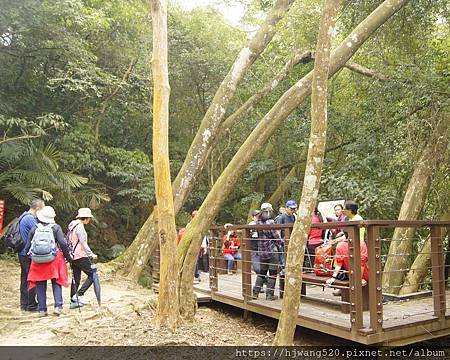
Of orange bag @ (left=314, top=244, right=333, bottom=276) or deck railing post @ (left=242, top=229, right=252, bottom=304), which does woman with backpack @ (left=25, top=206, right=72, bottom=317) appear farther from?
orange bag @ (left=314, top=244, right=333, bottom=276)

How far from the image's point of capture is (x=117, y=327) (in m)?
6.10

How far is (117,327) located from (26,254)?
6.33ft

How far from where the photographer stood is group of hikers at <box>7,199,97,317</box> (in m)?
6.71

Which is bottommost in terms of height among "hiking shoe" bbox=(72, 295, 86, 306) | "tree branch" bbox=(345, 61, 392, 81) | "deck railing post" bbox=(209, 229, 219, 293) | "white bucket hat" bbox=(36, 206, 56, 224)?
"hiking shoe" bbox=(72, 295, 86, 306)

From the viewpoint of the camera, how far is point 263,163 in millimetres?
15898

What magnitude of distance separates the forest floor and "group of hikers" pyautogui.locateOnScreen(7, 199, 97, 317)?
0.27 metres

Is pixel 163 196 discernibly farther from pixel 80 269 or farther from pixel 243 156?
pixel 80 269

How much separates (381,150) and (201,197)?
871cm

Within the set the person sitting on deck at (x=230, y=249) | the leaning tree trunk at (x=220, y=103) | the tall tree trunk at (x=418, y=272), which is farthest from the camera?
the person sitting on deck at (x=230, y=249)

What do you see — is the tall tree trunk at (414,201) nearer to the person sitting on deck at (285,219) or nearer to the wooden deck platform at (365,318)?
the wooden deck platform at (365,318)

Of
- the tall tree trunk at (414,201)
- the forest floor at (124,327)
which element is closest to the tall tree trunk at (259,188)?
the tall tree trunk at (414,201)

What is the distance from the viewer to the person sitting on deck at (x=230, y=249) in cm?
1088

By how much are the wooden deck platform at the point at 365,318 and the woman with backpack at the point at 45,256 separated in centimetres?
275

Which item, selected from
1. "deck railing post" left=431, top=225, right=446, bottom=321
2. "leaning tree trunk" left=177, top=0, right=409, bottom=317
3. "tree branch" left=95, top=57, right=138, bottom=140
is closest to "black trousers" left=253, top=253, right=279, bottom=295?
"leaning tree trunk" left=177, top=0, right=409, bottom=317
